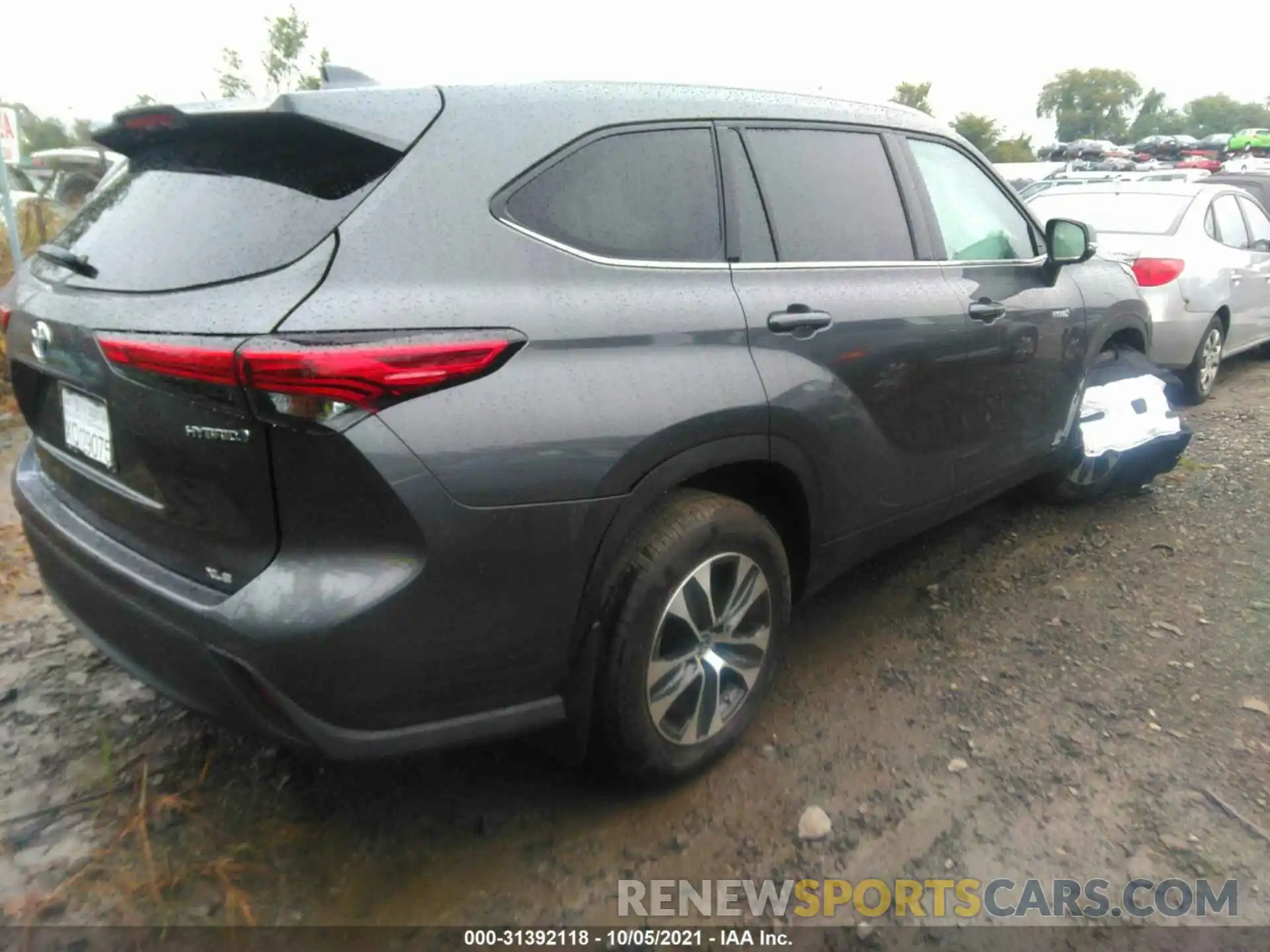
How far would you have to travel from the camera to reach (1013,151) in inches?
1914

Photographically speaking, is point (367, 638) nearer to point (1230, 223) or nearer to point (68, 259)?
point (68, 259)

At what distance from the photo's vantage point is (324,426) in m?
1.81

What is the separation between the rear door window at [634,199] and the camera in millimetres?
2230

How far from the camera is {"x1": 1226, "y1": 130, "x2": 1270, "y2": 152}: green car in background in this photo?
3300cm

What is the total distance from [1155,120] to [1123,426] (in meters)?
101

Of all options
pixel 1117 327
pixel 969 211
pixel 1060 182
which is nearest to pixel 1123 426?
pixel 1117 327

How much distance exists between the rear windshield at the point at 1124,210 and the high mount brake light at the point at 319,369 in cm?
596

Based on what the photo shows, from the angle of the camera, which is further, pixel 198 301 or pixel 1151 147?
pixel 1151 147

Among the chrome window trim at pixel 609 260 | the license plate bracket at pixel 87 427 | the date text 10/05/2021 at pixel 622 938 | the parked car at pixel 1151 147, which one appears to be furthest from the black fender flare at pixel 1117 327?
the parked car at pixel 1151 147

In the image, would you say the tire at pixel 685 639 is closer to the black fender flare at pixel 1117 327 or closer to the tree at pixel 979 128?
the black fender flare at pixel 1117 327

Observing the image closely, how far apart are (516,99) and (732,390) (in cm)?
87

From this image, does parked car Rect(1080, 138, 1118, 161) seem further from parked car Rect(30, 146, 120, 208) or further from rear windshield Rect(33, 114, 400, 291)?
rear windshield Rect(33, 114, 400, 291)

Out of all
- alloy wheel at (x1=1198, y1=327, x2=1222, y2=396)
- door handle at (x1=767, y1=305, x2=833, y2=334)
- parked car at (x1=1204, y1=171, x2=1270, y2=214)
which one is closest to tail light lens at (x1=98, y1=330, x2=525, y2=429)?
door handle at (x1=767, y1=305, x2=833, y2=334)

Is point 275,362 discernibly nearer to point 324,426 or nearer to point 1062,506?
point 324,426
